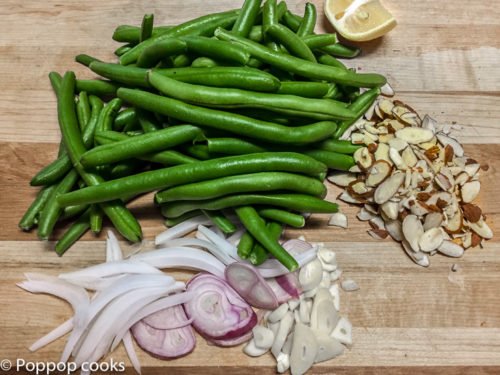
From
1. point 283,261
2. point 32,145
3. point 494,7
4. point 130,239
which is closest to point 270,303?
point 283,261

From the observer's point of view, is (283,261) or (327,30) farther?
(327,30)

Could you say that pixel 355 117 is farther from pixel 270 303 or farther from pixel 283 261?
pixel 270 303

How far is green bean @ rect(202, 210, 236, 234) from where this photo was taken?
9.33 feet

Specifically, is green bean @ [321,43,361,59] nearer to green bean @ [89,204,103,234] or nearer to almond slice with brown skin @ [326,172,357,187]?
almond slice with brown skin @ [326,172,357,187]

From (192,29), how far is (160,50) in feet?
1.29

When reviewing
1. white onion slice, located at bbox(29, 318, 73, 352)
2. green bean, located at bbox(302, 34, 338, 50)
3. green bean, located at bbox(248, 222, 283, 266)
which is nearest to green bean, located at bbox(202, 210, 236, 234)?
green bean, located at bbox(248, 222, 283, 266)

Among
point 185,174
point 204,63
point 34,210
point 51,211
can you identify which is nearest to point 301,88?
point 204,63

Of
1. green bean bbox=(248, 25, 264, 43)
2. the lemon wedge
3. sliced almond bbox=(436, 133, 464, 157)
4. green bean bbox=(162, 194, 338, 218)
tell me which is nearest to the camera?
green bean bbox=(162, 194, 338, 218)

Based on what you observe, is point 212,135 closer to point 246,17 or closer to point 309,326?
point 246,17

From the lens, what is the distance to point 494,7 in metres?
3.57

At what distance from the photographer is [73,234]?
9.48ft

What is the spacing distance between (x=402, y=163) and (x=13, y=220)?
2105 mm

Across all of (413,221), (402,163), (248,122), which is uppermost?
(248,122)

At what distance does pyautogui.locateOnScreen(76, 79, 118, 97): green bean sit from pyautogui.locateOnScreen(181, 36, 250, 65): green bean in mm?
566
